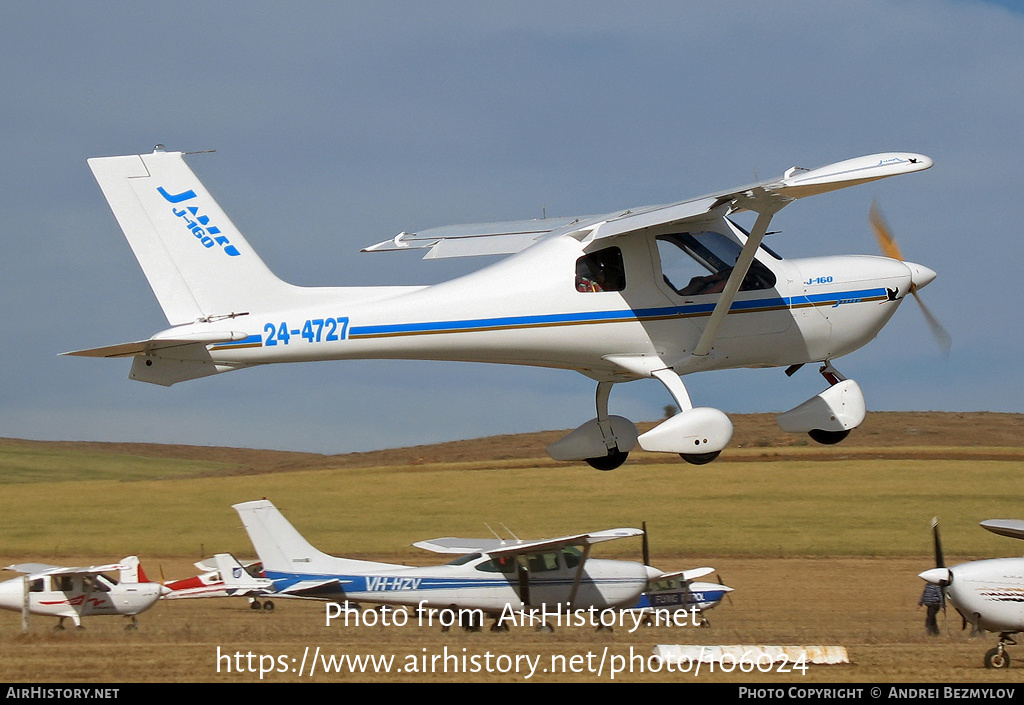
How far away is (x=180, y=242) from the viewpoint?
1364 cm

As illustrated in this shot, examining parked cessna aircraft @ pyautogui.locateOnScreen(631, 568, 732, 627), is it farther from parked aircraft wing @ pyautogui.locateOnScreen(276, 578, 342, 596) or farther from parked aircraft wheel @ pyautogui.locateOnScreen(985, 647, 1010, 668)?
parked aircraft wheel @ pyautogui.locateOnScreen(985, 647, 1010, 668)

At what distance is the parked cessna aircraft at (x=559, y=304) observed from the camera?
1340 cm

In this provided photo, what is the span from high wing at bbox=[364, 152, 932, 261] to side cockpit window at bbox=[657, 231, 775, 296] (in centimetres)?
26

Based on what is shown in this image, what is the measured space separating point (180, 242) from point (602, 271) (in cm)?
465

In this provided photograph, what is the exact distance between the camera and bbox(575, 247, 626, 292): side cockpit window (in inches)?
555

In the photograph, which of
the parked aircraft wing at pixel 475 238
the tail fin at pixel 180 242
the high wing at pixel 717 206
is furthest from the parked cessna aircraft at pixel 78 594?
the tail fin at pixel 180 242

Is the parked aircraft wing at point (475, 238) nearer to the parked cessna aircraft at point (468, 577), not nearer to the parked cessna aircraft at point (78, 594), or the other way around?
the parked cessna aircraft at point (468, 577)

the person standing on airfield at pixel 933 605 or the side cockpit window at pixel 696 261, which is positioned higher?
the side cockpit window at pixel 696 261

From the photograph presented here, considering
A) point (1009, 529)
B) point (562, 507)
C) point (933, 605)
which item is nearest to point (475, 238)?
point (1009, 529)

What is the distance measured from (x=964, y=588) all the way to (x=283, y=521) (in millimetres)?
16350

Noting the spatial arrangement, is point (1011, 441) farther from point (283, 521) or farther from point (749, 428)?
point (283, 521)

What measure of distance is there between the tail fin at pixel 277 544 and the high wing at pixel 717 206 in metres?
14.4

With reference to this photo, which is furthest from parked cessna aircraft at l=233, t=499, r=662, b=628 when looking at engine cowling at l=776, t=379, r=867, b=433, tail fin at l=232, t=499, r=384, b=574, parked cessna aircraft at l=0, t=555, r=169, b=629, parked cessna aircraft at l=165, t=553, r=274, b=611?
engine cowling at l=776, t=379, r=867, b=433
